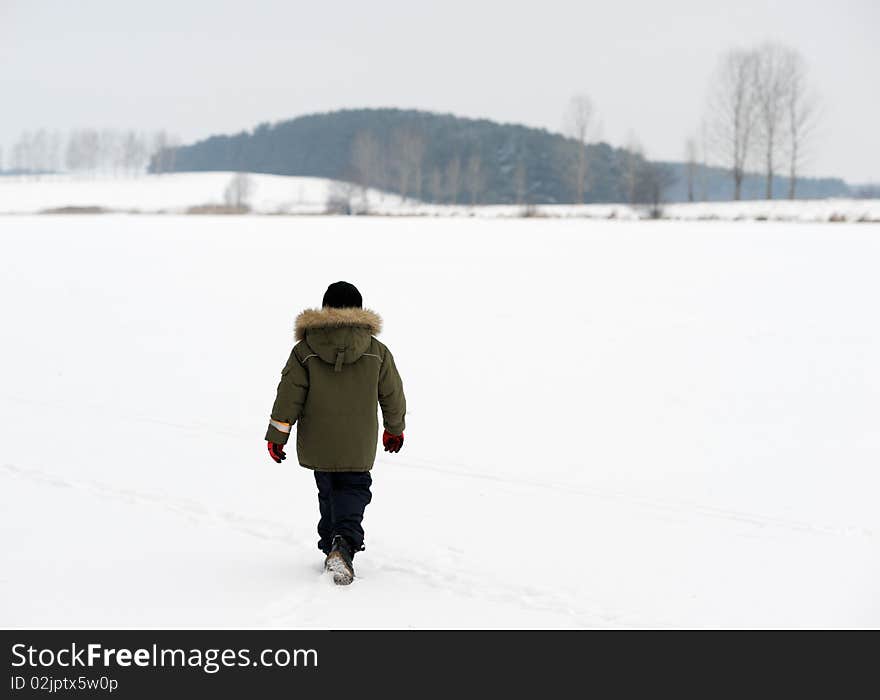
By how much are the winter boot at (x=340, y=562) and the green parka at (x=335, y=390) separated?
46 centimetres

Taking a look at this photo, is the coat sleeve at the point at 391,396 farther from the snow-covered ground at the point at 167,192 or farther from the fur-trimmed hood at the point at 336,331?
the snow-covered ground at the point at 167,192

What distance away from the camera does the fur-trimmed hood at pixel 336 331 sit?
4930mm

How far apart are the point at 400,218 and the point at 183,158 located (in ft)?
421

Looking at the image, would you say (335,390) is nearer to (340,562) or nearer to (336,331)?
(336,331)

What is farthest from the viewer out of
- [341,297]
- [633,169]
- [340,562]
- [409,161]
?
[409,161]

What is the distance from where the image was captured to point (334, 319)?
492cm

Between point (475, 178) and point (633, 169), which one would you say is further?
point (475, 178)

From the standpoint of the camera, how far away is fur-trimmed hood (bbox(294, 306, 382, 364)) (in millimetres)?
4930

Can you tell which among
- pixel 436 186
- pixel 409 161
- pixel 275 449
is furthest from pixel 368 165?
pixel 275 449

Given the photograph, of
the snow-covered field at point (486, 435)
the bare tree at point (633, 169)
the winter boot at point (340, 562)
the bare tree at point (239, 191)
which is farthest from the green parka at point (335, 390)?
the bare tree at point (239, 191)

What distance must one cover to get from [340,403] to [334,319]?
495 mm

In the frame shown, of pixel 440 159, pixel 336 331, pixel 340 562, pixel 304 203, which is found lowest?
pixel 340 562

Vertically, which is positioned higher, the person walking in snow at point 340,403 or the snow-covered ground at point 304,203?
the snow-covered ground at point 304,203
